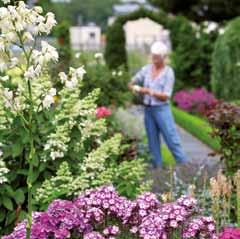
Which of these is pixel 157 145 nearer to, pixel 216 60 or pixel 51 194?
pixel 51 194

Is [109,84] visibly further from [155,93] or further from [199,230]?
[199,230]

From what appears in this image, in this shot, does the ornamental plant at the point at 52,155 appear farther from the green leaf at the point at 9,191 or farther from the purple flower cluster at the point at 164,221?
the purple flower cluster at the point at 164,221

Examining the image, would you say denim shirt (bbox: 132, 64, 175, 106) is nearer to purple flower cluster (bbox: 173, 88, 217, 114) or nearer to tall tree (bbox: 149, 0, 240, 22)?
purple flower cluster (bbox: 173, 88, 217, 114)

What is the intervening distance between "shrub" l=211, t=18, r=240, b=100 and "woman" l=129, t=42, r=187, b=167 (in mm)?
8264

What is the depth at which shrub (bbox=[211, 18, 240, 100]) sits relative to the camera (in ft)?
59.7

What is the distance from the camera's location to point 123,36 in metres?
Result: 24.5

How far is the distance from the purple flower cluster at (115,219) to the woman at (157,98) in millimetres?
4886

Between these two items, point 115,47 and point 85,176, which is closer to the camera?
point 85,176

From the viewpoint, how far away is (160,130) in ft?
32.5

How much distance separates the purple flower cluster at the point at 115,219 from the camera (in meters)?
4.18

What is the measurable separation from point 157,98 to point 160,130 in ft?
1.93

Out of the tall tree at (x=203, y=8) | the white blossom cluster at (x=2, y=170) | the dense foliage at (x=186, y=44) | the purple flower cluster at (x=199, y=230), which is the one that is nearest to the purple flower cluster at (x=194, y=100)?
the dense foliage at (x=186, y=44)

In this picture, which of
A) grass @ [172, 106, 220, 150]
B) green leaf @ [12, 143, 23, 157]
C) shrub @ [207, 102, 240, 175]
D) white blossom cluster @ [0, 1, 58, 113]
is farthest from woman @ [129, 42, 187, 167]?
white blossom cluster @ [0, 1, 58, 113]

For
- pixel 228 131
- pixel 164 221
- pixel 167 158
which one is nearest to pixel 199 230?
pixel 164 221
